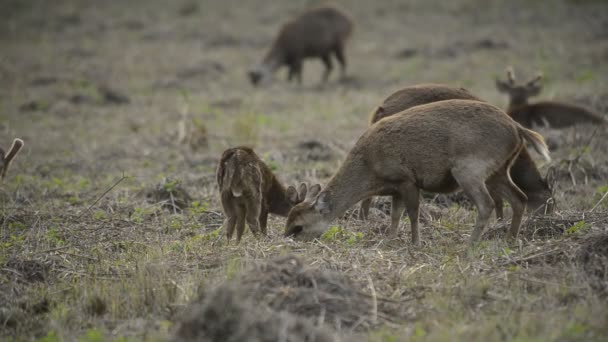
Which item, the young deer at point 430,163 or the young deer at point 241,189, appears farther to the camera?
the young deer at point 241,189

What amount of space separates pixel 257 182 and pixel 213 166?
3.52 meters

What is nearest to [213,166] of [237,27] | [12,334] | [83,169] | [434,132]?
[83,169]

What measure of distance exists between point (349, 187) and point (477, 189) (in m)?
1.26

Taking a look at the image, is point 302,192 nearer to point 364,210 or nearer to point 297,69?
point 364,210

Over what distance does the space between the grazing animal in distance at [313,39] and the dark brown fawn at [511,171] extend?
11.0 m

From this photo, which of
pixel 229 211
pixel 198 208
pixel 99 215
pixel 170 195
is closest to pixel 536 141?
pixel 229 211

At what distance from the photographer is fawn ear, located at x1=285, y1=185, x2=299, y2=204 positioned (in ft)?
25.4

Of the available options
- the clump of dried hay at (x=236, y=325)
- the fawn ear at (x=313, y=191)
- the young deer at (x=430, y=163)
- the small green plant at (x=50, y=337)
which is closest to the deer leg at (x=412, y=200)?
the young deer at (x=430, y=163)

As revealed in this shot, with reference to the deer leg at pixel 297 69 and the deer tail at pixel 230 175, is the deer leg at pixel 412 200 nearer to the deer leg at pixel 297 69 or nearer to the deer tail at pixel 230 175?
the deer tail at pixel 230 175

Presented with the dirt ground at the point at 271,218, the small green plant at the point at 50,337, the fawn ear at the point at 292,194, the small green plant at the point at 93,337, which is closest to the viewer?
the small green plant at the point at 93,337

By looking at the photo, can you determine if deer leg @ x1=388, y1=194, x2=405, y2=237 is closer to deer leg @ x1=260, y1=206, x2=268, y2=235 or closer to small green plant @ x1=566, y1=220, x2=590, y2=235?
deer leg @ x1=260, y1=206, x2=268, y2=235

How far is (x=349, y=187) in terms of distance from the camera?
709cm

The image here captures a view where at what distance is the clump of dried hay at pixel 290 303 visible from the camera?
4.59 m

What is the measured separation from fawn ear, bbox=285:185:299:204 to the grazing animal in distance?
1152 cm
